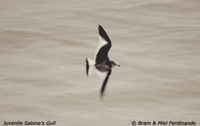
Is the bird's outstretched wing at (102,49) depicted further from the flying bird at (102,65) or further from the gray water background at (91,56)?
the gray water background at (91,56)

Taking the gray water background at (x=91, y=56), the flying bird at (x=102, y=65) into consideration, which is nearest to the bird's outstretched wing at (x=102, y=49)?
the flying bird at (x=102, y=65)

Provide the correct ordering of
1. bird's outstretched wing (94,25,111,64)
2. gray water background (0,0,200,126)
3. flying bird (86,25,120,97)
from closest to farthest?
flying bird (86,25,120,97) < bird's outstretched wing (94,25,111,64) < gray water background (0,0,200,126)

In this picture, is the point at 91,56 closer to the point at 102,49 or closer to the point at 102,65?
the point at 102,49

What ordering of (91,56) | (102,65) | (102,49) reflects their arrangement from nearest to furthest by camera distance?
1. (102,65)
2. (102,49)
3. (91,56)

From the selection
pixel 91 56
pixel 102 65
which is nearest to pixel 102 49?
pixel 102 65

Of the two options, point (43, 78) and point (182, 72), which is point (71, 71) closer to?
point (43, 78)

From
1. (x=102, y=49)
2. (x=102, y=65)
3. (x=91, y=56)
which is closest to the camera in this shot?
(x=102, y=65)

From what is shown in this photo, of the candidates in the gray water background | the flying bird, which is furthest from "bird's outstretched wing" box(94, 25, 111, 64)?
the gray water background

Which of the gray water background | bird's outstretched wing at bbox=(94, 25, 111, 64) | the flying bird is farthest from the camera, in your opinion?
the gray water background

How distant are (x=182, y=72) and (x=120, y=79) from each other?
1.63m

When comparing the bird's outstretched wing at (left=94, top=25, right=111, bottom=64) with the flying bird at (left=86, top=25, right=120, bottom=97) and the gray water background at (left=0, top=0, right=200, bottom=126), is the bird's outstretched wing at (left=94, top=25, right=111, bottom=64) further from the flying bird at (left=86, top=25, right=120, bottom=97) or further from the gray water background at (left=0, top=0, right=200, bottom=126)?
the gray water background at (left=0, top=0, right=200, bottom=126)

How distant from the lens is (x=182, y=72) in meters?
12.9

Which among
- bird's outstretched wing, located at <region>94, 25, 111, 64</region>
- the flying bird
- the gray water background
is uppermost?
bird's outstretched wing, located at <region>94, 25, 111, 64</region>

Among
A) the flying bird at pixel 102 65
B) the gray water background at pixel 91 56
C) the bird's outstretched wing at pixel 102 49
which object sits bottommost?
the gray water background at pixel 91 56
